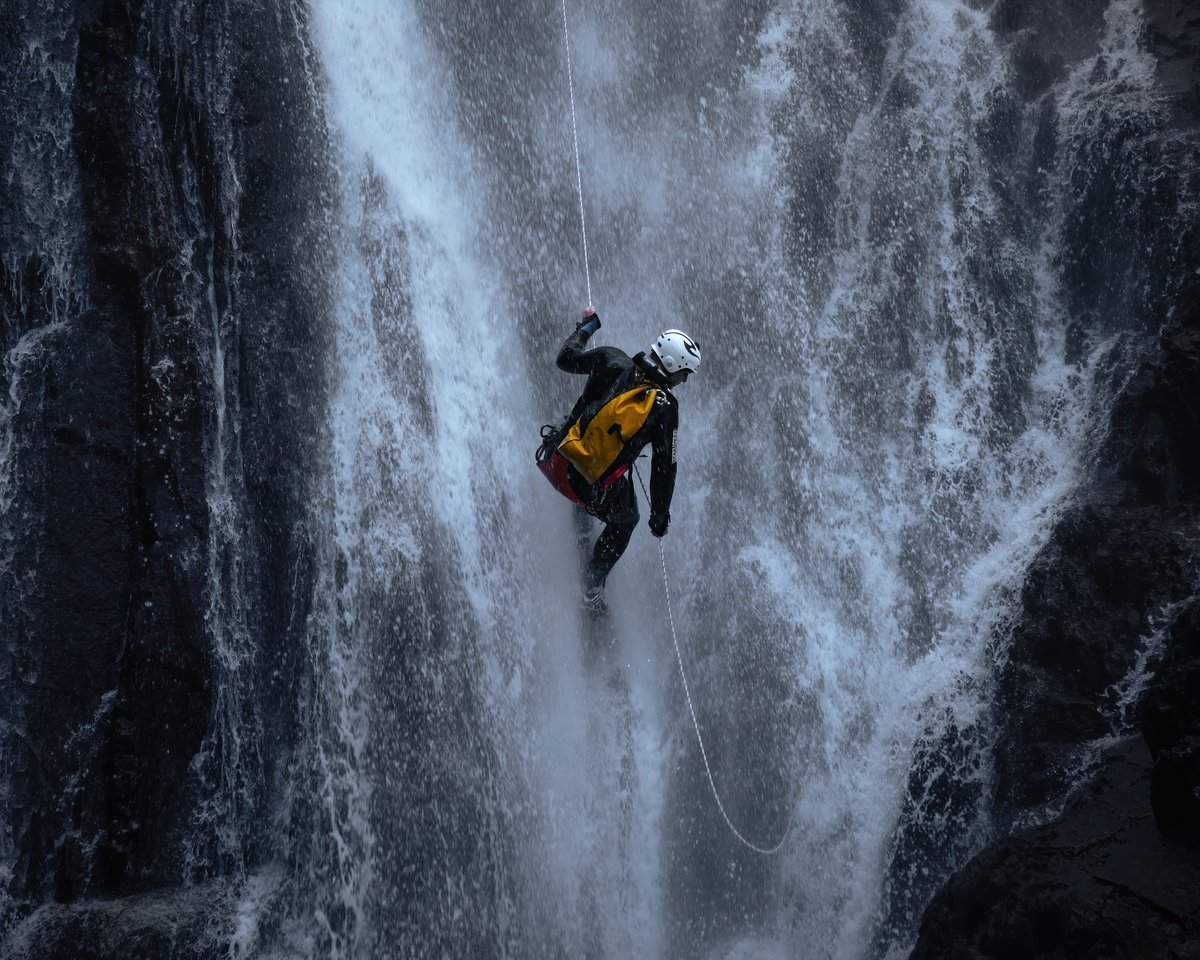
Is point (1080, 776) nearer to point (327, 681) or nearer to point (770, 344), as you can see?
point (770, 344)

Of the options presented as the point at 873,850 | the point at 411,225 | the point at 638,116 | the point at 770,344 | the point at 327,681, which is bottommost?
the point at 873,850

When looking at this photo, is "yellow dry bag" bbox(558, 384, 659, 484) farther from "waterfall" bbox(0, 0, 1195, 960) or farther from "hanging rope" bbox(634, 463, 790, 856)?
"waterfall" bbox(0, 0, 1195, 960)

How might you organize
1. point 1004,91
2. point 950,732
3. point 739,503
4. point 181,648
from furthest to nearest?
point 1004,91
point 739,503
point 950,732
point 181,648

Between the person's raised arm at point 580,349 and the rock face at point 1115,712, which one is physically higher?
the person's raised arm at point 580,349

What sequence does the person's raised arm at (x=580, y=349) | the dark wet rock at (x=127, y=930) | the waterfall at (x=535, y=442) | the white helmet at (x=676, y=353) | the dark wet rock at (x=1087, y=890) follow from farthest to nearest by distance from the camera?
the person's raised arm at (x=580, y=349), the waterfall at (x=535, y=442), the white helmet at (x=676, y=353), the dark wet rock at (x=127, y=930), the dark wet rock at (x=1087, y=890)

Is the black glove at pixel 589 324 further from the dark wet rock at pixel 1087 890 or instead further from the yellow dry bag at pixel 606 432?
the dark wet rock at pixel 1087 890

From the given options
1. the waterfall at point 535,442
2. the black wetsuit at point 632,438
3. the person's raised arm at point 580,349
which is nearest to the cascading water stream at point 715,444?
the waterfall at point 535,442

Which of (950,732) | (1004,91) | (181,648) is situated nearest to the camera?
(181,648)

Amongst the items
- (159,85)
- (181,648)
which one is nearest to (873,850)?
(181,648)

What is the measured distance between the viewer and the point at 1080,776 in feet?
23.8

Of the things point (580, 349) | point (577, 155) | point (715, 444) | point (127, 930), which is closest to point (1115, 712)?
point (715, 444)

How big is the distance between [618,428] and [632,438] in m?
0.12

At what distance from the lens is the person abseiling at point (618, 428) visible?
22.8ft

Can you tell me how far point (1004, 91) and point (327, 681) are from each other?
836 centimetres
